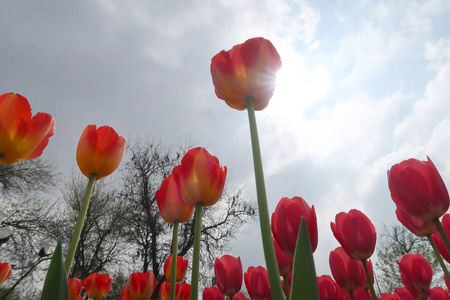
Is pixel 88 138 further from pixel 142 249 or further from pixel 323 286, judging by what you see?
pixel 142 249

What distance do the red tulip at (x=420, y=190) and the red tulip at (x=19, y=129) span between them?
3.77 feet

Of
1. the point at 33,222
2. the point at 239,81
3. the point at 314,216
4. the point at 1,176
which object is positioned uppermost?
the point at 1,176

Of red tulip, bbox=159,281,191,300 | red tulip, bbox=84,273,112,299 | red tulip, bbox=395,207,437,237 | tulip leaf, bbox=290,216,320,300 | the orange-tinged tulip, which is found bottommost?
tulip leaf, bbox=290,216,320,300

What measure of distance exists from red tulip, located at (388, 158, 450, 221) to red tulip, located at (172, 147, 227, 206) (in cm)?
54

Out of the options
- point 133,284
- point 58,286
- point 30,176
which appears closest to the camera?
point 58,286

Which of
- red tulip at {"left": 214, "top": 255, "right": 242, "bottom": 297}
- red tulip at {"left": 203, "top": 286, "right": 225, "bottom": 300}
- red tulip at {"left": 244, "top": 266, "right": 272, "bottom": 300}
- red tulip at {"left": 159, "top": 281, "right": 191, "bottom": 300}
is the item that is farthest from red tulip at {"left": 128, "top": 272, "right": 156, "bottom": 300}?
red tulip at {"left": 244, "top": 266, "right": 272, "bottom": 300}

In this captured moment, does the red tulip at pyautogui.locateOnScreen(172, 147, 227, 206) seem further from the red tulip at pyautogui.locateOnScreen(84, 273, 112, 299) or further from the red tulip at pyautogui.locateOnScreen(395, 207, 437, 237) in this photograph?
the red tulip at pyautogui.locateOnScreen(84, 273, 112, 299)

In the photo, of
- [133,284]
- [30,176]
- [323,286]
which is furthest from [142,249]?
[323,286]

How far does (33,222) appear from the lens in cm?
1420

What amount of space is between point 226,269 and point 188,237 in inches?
518

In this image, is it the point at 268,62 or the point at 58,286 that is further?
the point at 268,62

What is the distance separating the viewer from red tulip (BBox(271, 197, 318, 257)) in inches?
29.0

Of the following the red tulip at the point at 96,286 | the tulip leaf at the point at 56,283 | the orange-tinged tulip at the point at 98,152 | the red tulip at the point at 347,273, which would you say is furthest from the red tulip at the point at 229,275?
the red tulip at the point at 96,286

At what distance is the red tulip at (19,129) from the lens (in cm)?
82
